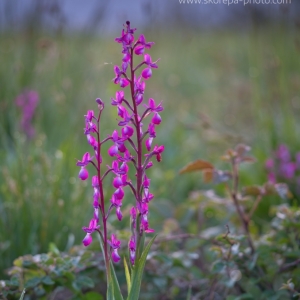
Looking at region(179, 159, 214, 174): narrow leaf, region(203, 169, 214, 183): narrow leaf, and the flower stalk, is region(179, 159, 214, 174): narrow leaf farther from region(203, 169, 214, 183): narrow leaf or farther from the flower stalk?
the flower stalk

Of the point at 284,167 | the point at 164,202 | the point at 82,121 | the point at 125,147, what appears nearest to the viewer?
the point at 125,147

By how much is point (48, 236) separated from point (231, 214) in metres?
0.76

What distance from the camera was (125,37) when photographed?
4.00 feet

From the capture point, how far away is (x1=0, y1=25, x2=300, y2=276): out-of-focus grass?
2.19 meters

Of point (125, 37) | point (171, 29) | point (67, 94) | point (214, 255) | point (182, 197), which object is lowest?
point (214, 255)

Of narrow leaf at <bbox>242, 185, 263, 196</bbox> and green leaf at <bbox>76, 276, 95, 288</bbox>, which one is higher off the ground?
narrow leaf at <bbox>242, 185, 263, 196</bbox>

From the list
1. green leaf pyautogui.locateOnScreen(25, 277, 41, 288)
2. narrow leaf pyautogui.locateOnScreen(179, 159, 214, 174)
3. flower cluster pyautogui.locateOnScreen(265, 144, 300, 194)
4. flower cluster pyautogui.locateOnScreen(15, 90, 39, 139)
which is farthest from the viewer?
flower cluster pyautogui.locateOnScreen(15, 90, 39, 139)

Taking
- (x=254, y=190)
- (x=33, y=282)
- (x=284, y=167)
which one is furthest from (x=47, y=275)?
(x=284, y=167)

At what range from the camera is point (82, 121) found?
135 inches

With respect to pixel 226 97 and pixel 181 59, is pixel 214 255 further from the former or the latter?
pixel 181 59

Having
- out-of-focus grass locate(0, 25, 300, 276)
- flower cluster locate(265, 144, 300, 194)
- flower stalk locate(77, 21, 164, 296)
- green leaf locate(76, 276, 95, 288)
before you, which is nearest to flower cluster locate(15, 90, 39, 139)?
out-of-focus grass locate(0, 25, 300, 276)

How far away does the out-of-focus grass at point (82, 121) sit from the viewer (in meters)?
2.19

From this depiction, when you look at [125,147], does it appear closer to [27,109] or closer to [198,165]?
[198,165]

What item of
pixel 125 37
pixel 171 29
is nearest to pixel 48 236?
pixel 125 37
